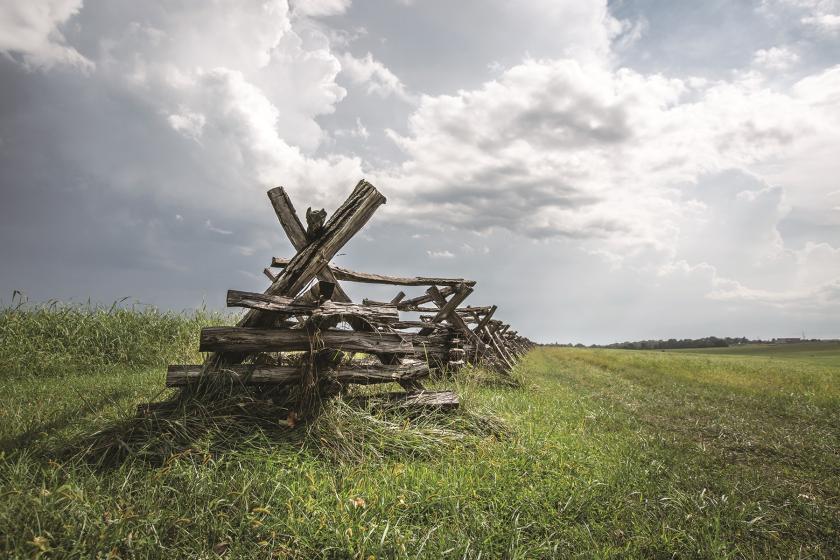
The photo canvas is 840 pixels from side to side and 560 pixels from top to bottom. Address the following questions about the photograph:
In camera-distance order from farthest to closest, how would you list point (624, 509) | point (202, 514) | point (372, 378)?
point (372, 378)
point (624, 509)
point (202, 514)

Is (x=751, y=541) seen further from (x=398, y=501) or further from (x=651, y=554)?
(x=398, y=501)

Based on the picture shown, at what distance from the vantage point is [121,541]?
2318 millimetres

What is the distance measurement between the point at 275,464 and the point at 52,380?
6851 mm

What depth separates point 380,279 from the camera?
611 centimetres

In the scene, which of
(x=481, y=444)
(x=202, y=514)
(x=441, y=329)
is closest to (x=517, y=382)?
(x=441, y=329)

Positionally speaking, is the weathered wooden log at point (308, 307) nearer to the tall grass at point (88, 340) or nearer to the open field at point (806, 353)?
the tall grass at point (88, 340)

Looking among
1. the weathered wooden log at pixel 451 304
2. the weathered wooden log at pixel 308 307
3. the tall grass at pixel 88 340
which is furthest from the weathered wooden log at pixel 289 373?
the tall grass at pixel 88 340

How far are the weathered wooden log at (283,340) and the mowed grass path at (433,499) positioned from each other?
89 cm

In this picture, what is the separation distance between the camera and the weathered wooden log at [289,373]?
3.95 m

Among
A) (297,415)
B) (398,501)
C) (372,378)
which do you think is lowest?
(398,501)

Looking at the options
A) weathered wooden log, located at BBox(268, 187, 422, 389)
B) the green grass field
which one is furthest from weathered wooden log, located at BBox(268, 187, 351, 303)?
the green grass field

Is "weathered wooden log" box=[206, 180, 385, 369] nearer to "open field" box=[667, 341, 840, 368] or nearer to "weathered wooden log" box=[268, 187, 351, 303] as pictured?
"weathered wooden log" box=[268, 187, 351, 303]

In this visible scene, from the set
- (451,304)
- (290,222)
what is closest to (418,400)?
(290,222)

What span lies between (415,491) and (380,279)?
3.39m
